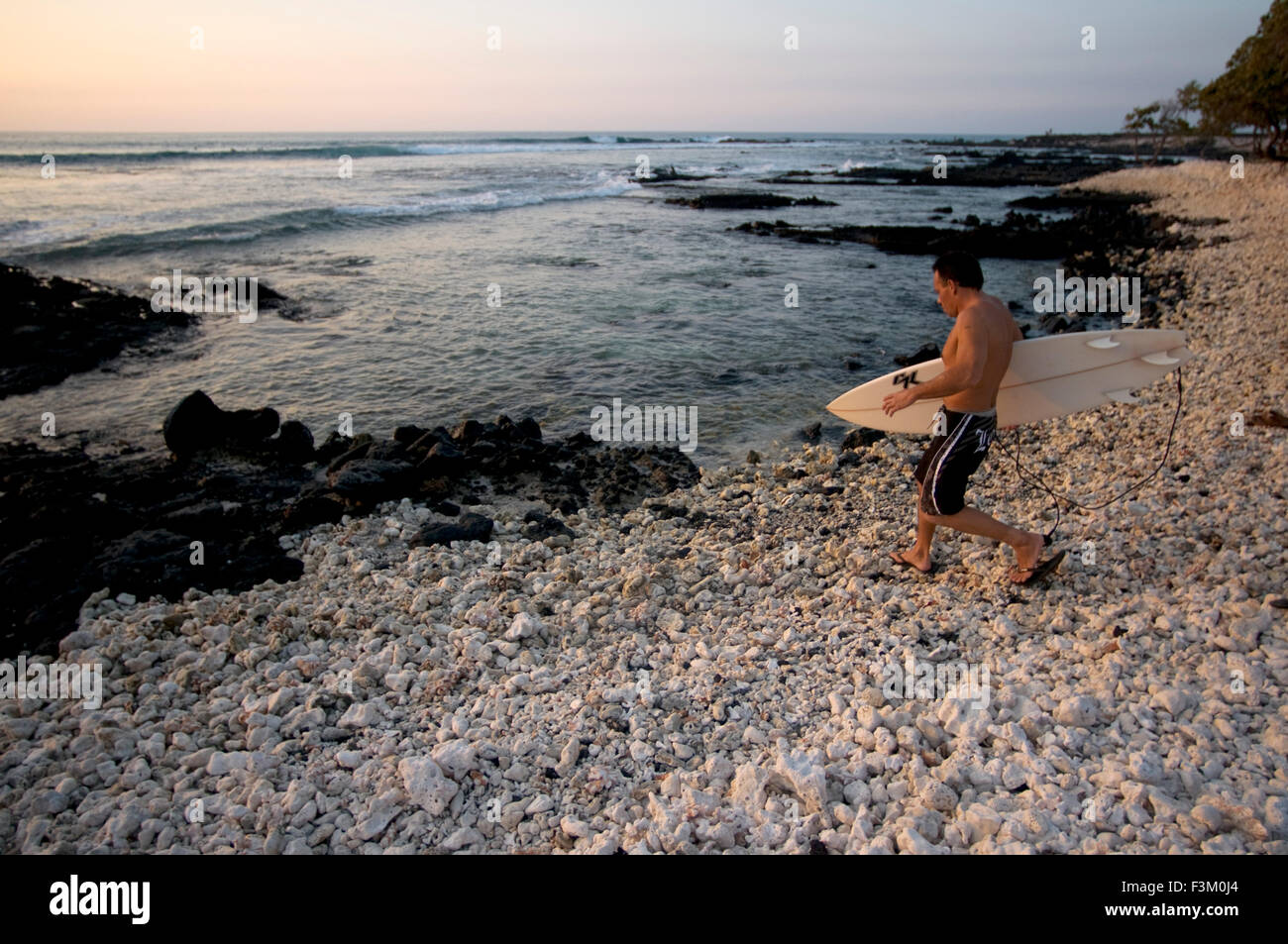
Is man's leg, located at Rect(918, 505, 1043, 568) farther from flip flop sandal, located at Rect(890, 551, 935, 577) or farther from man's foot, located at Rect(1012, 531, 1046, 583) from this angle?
flip flop sandal, located at Rect(890, 551, 935, 577)

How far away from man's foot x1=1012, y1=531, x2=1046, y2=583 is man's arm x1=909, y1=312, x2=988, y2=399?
4.41 feet

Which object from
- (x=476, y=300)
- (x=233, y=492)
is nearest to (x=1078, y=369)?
(x=233, y=492)

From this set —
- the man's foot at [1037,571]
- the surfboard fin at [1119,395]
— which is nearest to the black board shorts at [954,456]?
the man's foot at [1037,571]

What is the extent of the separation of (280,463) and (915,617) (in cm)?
788


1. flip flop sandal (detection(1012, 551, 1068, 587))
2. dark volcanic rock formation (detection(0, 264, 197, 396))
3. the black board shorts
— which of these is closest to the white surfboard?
the black board shorts

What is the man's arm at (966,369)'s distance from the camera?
4789 millimetres

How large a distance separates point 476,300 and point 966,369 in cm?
1532

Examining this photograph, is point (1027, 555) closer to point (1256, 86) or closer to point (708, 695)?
point (708, 695)

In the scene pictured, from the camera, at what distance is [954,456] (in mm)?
5105

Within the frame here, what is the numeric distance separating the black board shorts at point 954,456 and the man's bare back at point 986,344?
0.09 meters
